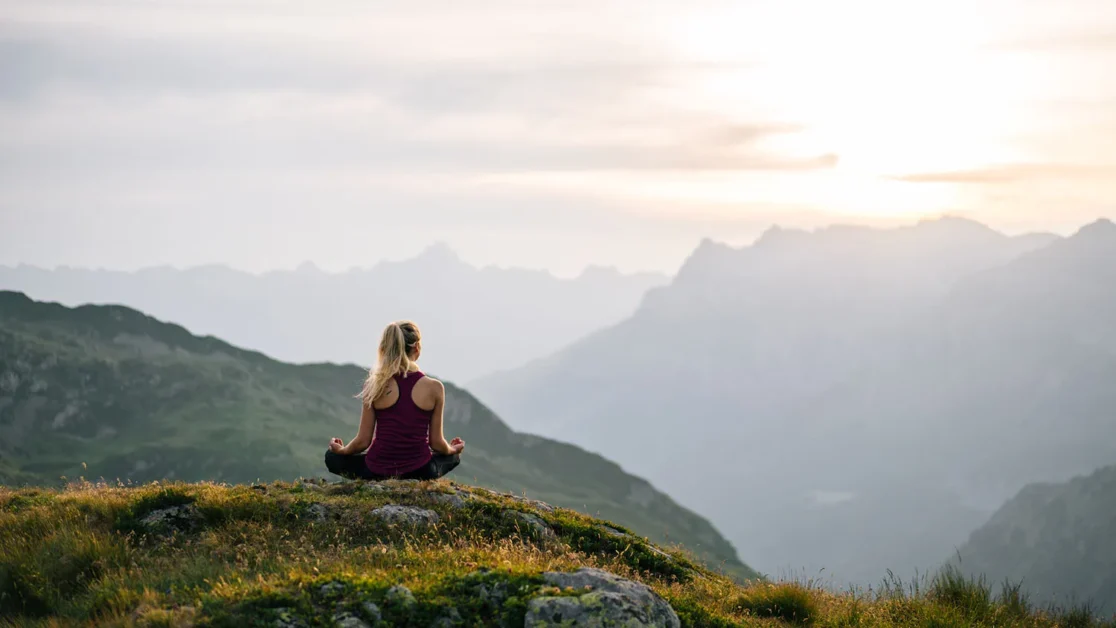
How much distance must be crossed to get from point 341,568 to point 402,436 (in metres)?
4.48

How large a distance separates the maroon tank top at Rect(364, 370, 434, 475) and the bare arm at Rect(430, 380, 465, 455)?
99mm

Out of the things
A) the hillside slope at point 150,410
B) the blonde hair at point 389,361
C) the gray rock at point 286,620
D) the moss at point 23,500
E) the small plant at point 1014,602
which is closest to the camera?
the gray rock at point 286,620

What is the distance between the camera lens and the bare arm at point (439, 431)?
13695 millimetres

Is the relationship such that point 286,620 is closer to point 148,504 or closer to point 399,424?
point 399,424

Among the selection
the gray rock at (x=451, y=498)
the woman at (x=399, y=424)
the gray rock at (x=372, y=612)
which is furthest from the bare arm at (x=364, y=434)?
the gray rock at (x=372, y=612)

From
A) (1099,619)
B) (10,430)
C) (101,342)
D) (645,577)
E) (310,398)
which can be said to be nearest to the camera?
(645,577)

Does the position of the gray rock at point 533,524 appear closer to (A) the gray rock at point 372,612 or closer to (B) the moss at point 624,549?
(B) the moss at point 624,549

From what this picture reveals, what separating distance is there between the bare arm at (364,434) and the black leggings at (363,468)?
20 cm

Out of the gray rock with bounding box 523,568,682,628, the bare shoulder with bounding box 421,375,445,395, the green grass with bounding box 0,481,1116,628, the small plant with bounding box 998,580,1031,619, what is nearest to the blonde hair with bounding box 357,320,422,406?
the bare shoulder with bounding box 421,375,445,395

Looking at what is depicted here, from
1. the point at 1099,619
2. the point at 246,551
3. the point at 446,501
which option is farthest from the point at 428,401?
the point at 1099,619

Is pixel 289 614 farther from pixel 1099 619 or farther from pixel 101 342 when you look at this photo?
pixel 101 342

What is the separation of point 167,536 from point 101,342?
583 feet

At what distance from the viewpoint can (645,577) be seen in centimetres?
1323

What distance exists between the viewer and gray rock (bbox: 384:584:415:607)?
8.68 metres
